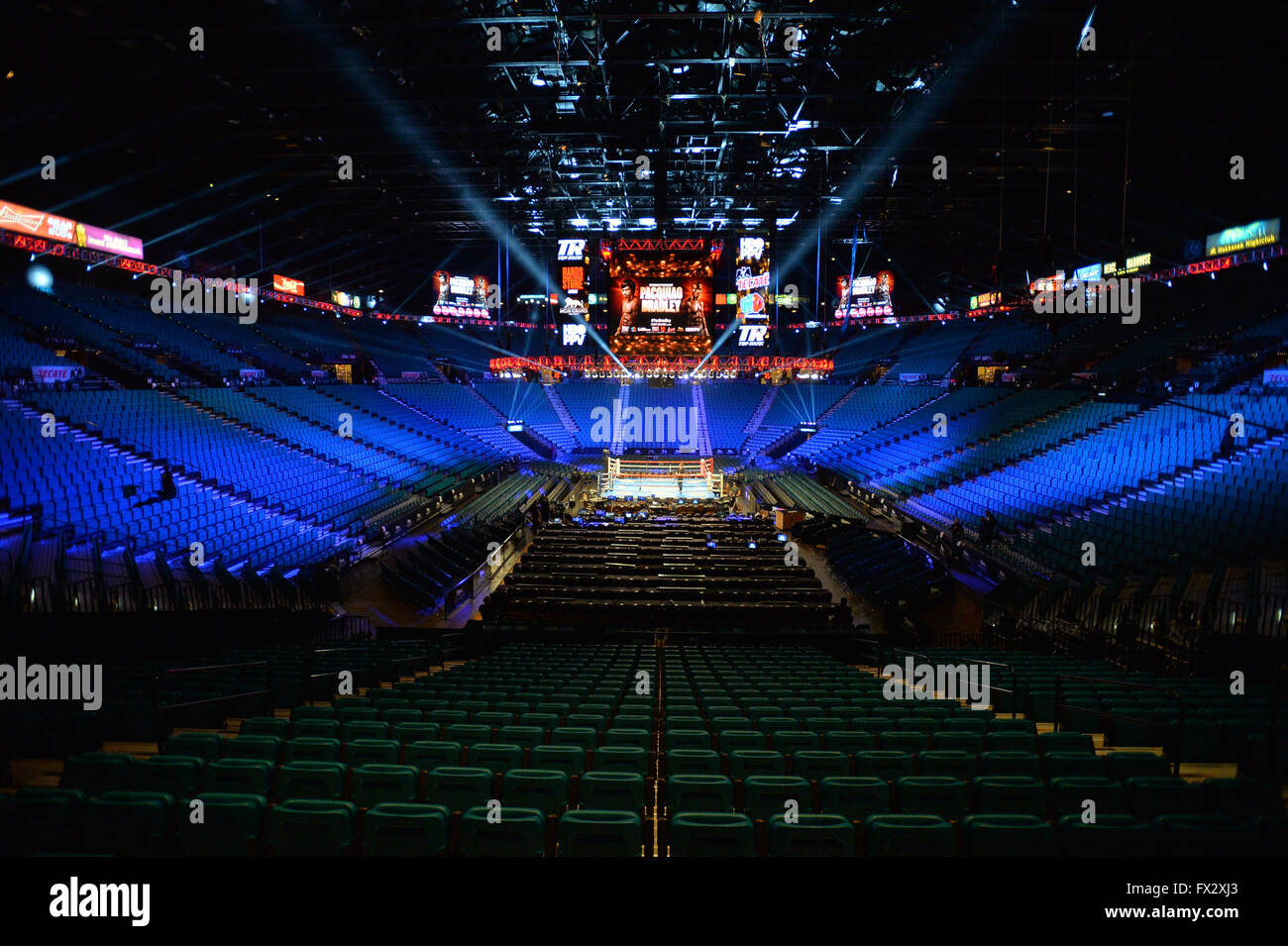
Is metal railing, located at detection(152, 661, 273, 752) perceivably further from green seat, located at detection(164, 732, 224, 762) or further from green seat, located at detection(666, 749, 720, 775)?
green seat, located at detection(666, 749, 720, 775)

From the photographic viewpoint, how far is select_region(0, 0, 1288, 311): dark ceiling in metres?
14.6

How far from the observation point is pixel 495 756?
5.35 m

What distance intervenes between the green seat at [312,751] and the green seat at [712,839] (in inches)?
125

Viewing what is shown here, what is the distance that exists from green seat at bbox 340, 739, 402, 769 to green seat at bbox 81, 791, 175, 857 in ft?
5.30

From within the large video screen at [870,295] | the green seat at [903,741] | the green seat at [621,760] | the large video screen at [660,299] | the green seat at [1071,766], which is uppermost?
the large video screen at [870,295]

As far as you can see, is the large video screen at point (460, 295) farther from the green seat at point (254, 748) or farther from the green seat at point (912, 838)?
the green seat at point (912, 838)

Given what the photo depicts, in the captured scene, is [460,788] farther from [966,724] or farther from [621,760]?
[966,724]

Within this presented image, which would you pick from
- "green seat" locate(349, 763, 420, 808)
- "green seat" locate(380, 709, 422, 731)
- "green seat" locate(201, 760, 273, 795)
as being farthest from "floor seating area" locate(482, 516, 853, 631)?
"green seat" locate(201, 760, 273, 795)

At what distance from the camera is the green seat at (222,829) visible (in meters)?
3.74

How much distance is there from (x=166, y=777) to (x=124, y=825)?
774 millimetres

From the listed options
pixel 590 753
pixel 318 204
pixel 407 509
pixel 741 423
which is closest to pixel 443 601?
pixel 407 509

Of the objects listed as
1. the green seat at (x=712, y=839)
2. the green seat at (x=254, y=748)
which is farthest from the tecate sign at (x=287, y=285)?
the green seat at (x=712, y=839)
